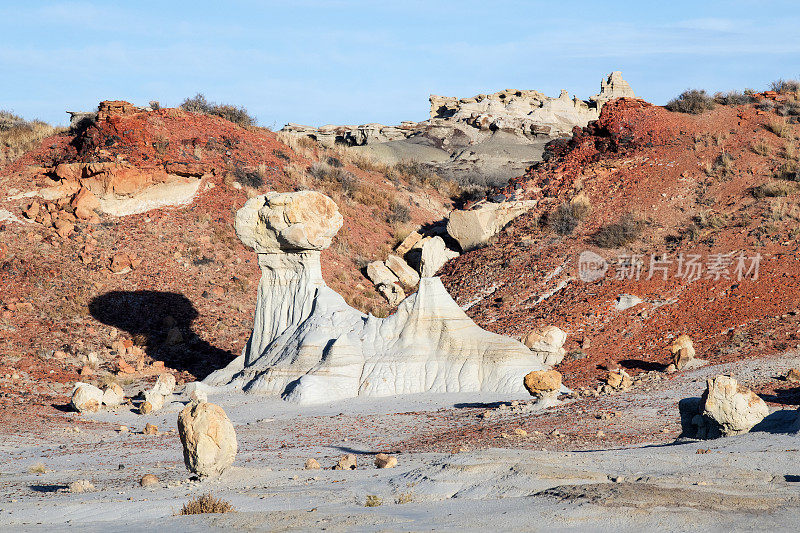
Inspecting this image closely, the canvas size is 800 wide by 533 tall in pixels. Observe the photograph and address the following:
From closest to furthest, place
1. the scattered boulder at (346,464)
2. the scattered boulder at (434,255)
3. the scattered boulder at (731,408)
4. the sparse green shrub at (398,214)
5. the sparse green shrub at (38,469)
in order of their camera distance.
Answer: the scattered boulder at (346,464) < the scattered boulder at (731,408) < the sparse green shrub at (38,469) < the scattered boulder at (434,255) < the sparse green shrub at (398,214)

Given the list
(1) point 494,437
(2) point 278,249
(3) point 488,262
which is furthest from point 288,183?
(1) point 494,437

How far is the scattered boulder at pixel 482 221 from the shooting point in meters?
32.7

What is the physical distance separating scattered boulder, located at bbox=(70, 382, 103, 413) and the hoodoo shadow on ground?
569cm

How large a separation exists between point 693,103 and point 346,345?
22145 millimetres

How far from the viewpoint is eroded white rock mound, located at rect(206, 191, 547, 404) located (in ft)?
62.3

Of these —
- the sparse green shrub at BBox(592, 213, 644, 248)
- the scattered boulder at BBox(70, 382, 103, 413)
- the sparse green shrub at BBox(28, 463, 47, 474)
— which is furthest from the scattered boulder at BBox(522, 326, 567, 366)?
the sparse green shrub at BBox(28, 463, 47, 474)

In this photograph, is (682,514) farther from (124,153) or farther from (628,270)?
(124,153)

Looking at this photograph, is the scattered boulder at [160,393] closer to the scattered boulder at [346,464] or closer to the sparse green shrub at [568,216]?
the scattered boulder at [346,464]

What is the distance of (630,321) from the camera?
2419 cm

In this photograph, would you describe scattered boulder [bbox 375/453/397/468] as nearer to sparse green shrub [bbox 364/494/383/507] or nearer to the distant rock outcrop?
sparse green shrub [bbox 364/494/383/507]

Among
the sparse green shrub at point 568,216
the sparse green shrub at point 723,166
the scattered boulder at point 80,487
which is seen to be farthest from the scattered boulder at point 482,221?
the scattered boulder at point 80,487

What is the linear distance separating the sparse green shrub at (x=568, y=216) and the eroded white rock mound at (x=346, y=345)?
927 centimetres

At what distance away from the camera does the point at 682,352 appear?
20016mm

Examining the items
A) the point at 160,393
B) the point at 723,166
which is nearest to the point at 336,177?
the point at 723,166
